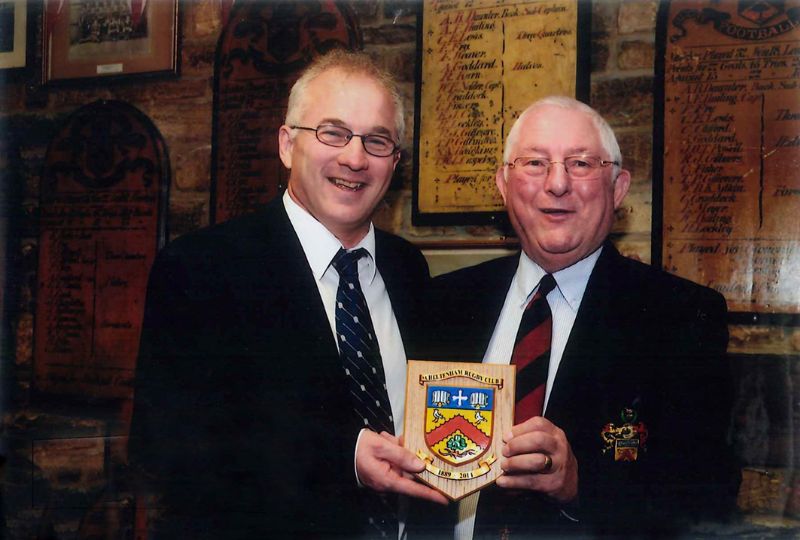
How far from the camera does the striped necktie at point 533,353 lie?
145 cm

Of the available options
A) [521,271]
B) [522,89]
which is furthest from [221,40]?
[521,271]

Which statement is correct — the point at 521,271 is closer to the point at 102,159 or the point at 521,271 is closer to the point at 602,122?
the point at 602,122

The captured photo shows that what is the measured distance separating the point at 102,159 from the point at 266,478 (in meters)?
1.31

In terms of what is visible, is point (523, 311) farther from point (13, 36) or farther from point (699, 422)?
point (13, 36)

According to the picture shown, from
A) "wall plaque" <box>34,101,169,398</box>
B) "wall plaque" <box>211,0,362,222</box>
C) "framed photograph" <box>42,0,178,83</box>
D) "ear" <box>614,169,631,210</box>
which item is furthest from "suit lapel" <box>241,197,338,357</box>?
"framed photograph" <box>42,0,178,83</box>

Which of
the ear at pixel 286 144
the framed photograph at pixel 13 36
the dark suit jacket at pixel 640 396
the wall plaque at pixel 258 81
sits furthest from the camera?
the framed photograph at pixel 13 36

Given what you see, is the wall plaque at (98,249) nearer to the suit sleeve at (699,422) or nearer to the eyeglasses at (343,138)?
the eyeglasses at (343,138)

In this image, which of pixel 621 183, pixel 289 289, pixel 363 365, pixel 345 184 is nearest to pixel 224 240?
pixel 289 289

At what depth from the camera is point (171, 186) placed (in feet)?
7.61

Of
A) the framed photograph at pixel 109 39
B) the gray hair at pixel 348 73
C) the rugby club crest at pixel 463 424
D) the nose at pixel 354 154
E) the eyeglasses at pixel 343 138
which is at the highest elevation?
the framed photograph at pixel 109 39

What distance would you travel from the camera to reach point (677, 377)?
4.92 ft

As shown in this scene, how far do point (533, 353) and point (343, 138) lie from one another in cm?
62

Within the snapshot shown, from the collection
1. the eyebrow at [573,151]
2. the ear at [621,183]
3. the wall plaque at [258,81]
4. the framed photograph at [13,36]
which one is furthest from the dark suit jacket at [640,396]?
the framed photograph at [13,36]

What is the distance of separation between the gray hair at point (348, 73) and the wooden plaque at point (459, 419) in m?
0.65
